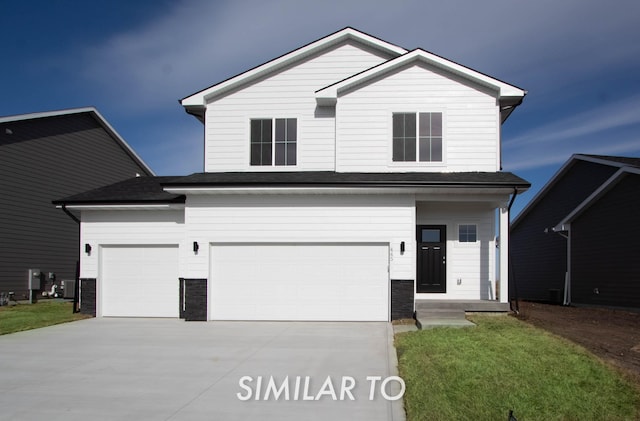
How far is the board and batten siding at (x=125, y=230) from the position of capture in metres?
14.3

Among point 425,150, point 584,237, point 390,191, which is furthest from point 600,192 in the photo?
point 390,191

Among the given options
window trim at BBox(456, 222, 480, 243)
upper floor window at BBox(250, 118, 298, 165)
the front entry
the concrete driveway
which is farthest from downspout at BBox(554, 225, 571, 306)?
A: upper floor window at BBox(250, 118, 298, 165)

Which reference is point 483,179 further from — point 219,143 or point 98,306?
point 98,306

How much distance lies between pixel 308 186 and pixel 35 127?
12.5 metres

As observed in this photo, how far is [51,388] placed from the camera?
23.1ft

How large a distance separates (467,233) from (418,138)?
2.93 m

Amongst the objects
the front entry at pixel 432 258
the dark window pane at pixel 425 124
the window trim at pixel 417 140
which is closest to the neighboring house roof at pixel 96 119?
the window trim at pixel 417 140

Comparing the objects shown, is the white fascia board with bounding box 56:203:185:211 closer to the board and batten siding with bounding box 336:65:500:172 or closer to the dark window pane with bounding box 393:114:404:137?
the board and batten siding with bounding box 336:65:500:172

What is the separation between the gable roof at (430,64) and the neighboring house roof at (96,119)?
36.9ft

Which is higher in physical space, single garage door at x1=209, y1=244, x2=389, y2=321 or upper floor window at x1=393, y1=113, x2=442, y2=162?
upper floor window at x1=393, y1=113, x2=442, y2=162

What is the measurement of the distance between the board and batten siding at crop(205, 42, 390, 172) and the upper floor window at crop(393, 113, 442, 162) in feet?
6.24

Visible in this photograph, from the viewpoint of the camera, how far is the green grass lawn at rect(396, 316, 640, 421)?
18.7 feet

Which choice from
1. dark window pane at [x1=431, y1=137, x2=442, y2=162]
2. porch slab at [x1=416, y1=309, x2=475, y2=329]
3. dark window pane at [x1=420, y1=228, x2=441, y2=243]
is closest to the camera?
porch slab at [x1=416, y1=309, x2=475, y2=329]

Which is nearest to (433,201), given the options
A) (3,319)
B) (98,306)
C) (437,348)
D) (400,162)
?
(400,162)
